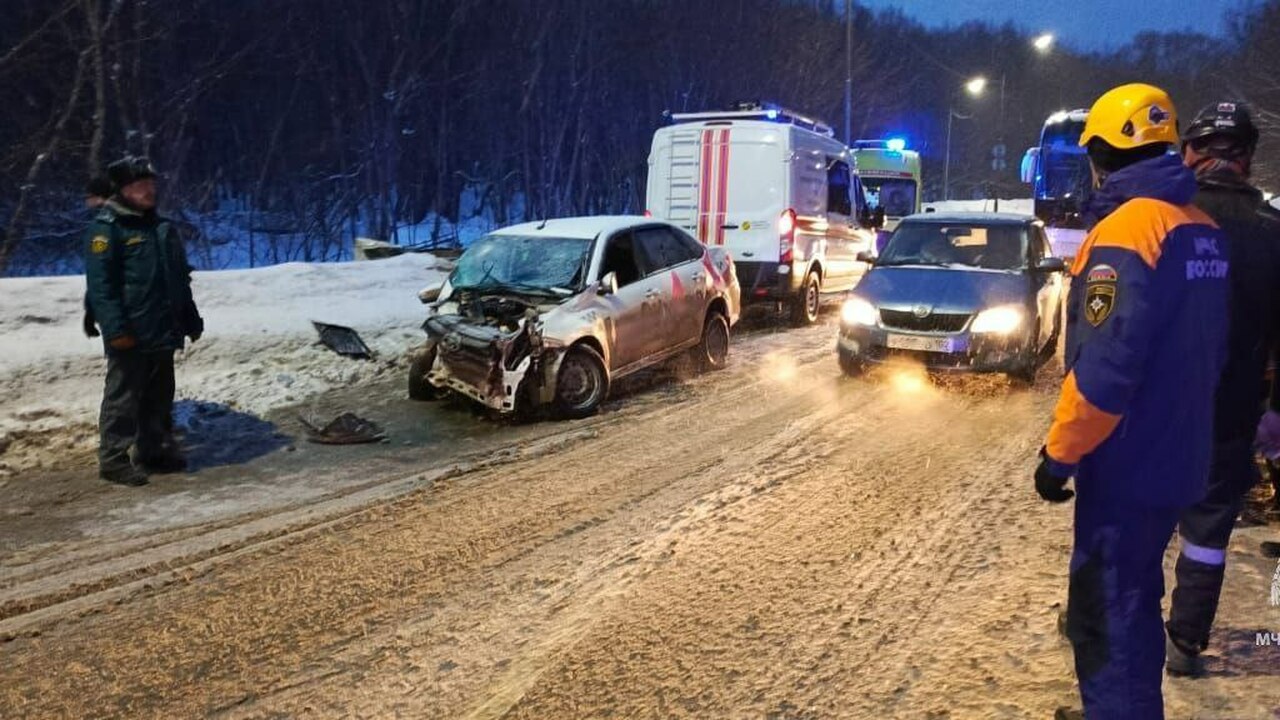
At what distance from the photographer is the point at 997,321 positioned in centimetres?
809

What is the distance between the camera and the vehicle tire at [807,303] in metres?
13.1

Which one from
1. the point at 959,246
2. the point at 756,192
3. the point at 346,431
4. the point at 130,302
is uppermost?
the point at 756,192

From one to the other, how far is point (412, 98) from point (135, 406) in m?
29.9

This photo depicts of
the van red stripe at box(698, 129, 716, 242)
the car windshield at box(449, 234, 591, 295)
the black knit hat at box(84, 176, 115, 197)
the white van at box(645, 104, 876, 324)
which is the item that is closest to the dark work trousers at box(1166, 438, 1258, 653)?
the car windshield at box(449, 234, 591, 295)

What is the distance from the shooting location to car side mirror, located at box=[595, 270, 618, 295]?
7.96 meters

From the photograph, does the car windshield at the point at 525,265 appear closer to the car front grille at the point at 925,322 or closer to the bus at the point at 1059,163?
the car front grille at the point at 925,322

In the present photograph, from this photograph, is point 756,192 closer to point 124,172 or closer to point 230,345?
point 230,345

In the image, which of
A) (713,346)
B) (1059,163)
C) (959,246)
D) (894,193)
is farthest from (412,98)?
(959,246)

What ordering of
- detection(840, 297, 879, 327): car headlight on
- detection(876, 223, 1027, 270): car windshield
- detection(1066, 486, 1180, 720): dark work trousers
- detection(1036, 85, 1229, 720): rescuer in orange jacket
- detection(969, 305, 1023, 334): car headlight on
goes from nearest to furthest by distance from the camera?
detection(1036, 85, 1229, 720): rescuer in orange jacket
detection(1066, 486, 1180, 720): dark work trousers
detection(969, 305, 1023, 334): car headlight on
detection(840, 297, 879, 327): car headlight on
detection(876, 223, 1027, 270): car windshield

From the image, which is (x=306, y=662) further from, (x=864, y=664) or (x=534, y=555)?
(x=864, y=664)

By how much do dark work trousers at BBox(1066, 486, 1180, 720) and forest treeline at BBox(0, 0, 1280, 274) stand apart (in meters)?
16.6

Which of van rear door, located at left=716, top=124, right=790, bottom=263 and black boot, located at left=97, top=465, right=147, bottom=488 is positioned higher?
van rear door, located at left=716, top=124, right=790, bottom=263

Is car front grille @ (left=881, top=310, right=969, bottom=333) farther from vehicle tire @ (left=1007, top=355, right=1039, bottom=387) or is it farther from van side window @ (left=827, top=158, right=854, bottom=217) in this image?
van side window @ (left=827, top=158, right=854, bottom=217)

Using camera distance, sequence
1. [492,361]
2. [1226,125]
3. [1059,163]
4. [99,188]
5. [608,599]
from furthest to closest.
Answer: [1059,163] < [492,361] < [99,188] < [608,599] < [1226,125]
